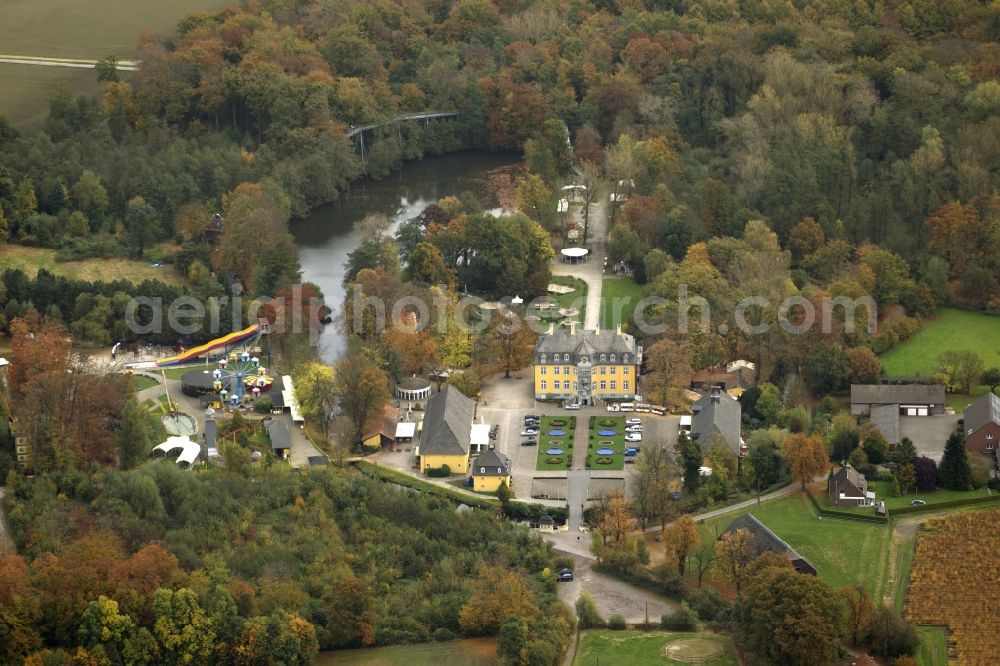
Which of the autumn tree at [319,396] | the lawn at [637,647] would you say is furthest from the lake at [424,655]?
the autumn tree at [319,396]

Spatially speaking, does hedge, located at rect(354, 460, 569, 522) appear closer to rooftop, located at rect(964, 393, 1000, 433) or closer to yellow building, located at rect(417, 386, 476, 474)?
yellow building, located at rect(417, 386, 476, 474)

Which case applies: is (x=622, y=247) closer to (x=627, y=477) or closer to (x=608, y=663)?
(x=627, y=477)

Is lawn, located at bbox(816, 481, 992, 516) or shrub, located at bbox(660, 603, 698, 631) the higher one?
lawn, located at bbox(816, 481, 992, 516)

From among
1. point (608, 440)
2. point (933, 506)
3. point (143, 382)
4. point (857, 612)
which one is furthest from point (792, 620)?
point (143, 382)

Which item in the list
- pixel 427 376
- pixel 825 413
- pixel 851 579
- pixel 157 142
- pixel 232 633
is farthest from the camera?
pixel 157 142

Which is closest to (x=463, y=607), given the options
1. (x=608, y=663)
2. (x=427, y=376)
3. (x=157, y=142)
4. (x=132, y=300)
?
(x=608, y=663)

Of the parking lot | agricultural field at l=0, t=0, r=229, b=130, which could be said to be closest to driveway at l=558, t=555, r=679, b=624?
the parking lot

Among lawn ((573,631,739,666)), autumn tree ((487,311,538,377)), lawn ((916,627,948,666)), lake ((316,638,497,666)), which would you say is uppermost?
autumn tree ((487,311,538,377))
